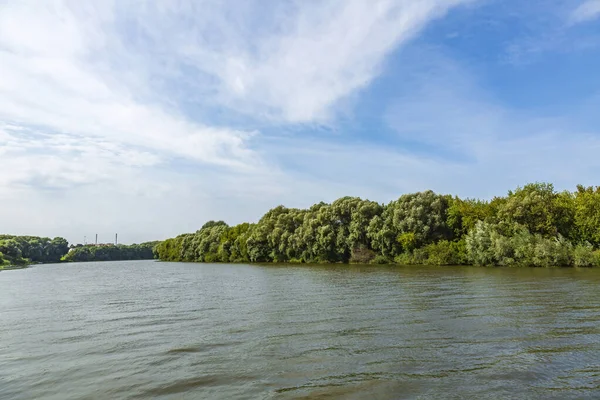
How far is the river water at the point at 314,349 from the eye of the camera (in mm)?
10914

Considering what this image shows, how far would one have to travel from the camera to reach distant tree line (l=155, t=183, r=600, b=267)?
2320 inches

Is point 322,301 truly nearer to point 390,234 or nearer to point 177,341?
point 177,341

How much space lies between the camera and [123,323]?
21.3m

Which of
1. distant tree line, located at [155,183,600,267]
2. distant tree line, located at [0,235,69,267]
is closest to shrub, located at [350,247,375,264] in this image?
distant tree line, located at [155,183,600,267]

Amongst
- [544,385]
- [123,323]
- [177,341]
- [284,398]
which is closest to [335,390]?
[284,398]

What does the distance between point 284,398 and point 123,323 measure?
14198mm

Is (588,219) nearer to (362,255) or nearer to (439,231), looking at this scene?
(439,231)

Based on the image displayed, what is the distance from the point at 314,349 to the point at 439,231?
219 feet

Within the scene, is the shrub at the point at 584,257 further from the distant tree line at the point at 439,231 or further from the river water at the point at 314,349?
the river water at the point at 314,349

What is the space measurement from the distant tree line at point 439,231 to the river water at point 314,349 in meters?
35.3

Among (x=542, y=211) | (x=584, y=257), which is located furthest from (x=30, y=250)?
(x=584, y=257)

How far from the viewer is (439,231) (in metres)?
76.4

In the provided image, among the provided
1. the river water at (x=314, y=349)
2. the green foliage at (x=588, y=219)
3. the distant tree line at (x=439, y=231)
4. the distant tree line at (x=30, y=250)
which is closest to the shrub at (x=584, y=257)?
the distant tree line at (x=439, y=231)

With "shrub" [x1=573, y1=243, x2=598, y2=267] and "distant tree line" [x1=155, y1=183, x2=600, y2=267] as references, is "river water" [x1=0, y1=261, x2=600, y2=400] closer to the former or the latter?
"shrub" [x1=573, y1=243, x2=598, y2=267]
